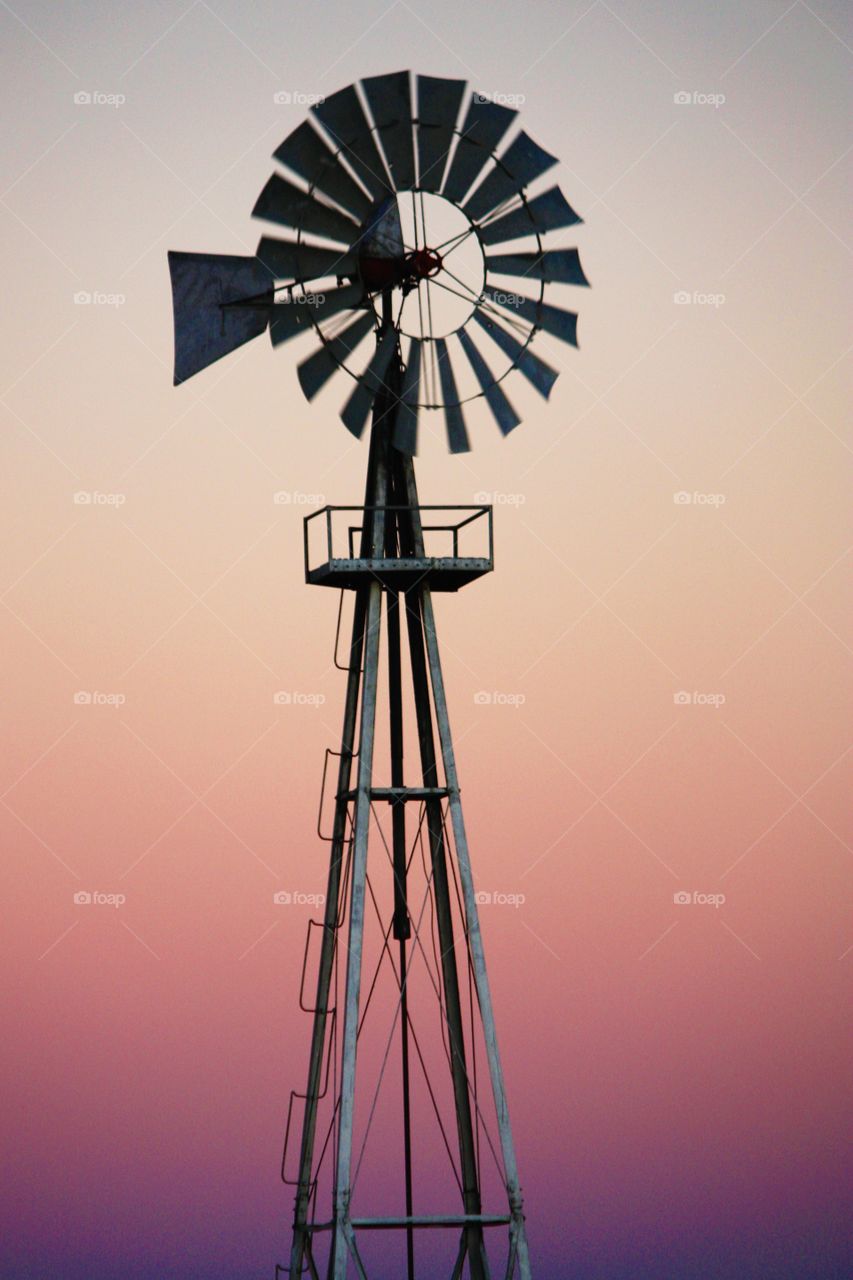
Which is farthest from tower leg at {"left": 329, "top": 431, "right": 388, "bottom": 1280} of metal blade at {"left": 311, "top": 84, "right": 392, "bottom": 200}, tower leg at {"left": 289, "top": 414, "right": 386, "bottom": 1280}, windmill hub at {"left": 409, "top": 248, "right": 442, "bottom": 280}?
metal blade at {"left": 311, "top": 84, "right": 392, "bottom": 200}

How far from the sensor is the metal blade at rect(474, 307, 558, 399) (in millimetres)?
22109

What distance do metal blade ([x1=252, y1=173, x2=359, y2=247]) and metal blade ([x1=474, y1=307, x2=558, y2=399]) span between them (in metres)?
1.41

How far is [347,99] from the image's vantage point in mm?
21234

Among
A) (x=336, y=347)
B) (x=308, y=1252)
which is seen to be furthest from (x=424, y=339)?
(x=308, y=1252)

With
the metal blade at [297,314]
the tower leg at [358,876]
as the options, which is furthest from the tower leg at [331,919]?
the metal blade at [297,314]

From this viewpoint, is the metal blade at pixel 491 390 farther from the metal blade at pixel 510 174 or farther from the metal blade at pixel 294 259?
the metal blade at pixel 294 259

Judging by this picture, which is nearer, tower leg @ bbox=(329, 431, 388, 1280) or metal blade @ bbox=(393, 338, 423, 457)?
tower leg @ bbox=(329, 431, 388, 1280)

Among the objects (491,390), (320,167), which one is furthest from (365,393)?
(320,167)

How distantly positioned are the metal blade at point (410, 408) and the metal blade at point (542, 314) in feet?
2.94

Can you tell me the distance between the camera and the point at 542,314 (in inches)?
877

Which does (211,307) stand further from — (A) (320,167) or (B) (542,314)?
(B) (542,314)

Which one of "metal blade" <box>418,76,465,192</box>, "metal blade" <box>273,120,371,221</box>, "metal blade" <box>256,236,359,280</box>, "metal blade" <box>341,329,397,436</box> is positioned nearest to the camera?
"metal blade" <box>273,120,371,221</box>

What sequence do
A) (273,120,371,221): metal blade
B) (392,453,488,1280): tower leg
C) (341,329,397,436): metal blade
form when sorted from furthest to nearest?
(392,453,488,1280): tower leg < (341,329,397,436): metal blade < (273,120,371,221): metal blade

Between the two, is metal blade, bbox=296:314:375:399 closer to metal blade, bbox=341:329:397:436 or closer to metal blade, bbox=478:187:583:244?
metal blade, bbox=341:329:397:436
